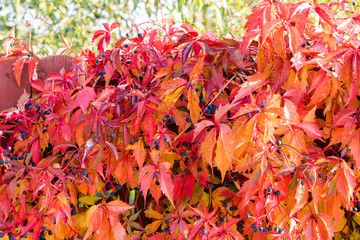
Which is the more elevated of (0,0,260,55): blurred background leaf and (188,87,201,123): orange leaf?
(188,87,201,123): orange leaf

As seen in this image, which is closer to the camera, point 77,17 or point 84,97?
point 84,97

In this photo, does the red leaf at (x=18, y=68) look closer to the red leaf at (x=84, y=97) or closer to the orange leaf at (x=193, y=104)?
the red leaf at (x=84, y=97)

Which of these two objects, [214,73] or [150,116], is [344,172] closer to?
[214,73]

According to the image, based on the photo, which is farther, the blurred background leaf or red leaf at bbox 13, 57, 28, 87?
the blurred background leaf

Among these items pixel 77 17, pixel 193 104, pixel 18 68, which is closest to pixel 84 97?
pixel 193 104

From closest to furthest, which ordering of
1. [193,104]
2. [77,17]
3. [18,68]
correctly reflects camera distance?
[193,104]
[18,68]
[77,17]

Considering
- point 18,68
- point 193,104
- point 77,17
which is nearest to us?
point 193,104

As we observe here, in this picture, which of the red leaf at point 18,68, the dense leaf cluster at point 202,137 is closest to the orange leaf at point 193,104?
the dense leaf cluster at point 202,137

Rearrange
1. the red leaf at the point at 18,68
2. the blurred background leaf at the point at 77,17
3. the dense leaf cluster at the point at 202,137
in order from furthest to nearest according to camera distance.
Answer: the blurred background leaf at the point at 77,17 < the red leaf at the point at 18,68 < the dense leaf cluster at the point at 202,137

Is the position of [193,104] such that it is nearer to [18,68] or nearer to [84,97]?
[84,97]

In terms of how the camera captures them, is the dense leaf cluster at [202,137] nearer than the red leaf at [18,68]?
Yes

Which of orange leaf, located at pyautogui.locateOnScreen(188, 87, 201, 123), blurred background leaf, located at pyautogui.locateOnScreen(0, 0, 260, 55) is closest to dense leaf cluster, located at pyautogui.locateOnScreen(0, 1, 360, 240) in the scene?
orange leaf, located at pyautogui.locateOnScreen(188, 87, 201, 123)

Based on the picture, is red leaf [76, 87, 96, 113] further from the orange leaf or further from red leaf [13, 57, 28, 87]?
red leaf [13, 57, 28, 87]

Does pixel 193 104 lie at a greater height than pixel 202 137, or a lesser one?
greater
